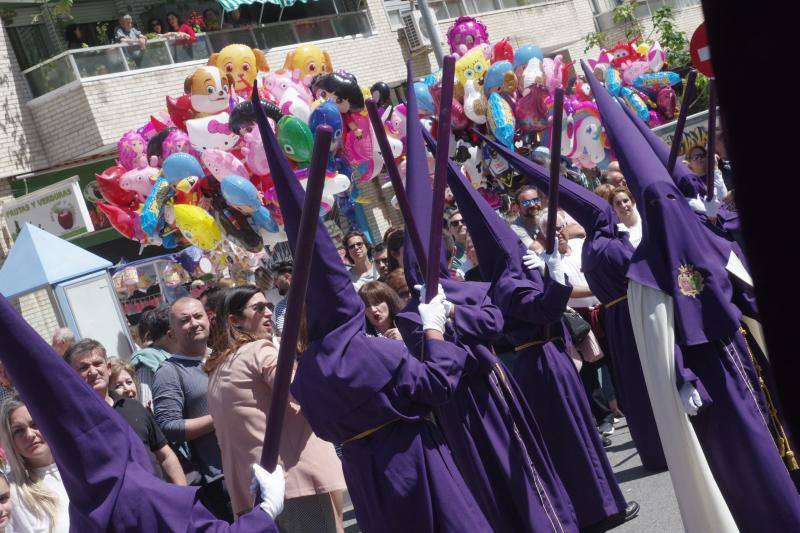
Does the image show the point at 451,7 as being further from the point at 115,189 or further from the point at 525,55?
the point at 115,189

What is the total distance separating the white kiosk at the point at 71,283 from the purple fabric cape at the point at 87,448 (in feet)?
20.1

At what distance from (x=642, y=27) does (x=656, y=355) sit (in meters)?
23.8

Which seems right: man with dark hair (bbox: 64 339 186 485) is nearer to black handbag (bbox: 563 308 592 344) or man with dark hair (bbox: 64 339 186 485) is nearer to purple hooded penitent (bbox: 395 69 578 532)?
purple hooded penitent (bbox: 395 69 578 532)

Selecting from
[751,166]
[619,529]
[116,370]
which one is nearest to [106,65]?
[116,370]

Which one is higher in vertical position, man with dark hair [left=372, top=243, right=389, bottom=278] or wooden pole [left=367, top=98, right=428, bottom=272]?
wooden pole [left=367, top=98, right=428, bottom=272]

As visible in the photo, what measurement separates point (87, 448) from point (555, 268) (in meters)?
3.03

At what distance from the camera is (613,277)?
5797mm

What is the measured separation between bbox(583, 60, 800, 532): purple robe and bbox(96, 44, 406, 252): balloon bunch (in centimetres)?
449

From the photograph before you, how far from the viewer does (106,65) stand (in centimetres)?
1795

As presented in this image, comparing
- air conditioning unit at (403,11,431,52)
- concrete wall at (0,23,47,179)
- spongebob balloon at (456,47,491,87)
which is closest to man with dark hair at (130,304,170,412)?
spongebob balloon at (456,47,491,87)

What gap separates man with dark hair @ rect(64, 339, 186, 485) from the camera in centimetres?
498

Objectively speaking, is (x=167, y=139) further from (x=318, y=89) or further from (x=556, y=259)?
(x=556, y=259)

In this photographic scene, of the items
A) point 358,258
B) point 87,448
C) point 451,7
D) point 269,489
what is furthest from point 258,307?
point 451,7

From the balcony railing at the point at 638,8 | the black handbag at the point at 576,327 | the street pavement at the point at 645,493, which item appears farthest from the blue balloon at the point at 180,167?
the balcony railing at the point at 638,8
